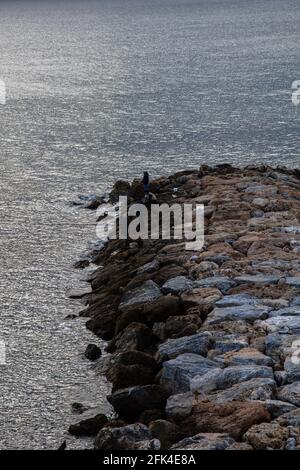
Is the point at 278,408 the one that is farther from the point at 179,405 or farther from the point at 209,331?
the point at 209,331

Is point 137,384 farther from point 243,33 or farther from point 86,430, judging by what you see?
point 243,33

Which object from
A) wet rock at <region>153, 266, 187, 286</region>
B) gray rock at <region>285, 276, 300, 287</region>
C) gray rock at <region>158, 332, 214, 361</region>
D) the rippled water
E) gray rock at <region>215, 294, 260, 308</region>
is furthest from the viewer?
wet rock at <region>153, 266, 187, 286</region>

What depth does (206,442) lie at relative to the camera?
15.7m

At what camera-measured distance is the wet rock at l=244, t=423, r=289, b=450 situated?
15352 mm

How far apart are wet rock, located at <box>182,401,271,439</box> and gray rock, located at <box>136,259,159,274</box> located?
302 inches

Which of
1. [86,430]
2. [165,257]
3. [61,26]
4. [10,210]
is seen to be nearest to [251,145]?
[10,210]

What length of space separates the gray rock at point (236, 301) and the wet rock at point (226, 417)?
13.9 ft

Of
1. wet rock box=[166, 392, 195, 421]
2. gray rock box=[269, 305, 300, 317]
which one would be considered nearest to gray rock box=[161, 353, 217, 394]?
wet rock box=[166, 392, 195, 421]

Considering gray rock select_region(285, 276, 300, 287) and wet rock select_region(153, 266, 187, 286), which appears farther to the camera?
wet rock select_region(153, 266, 187, 286)

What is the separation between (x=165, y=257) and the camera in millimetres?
25156

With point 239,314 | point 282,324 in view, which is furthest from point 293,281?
point 282,324

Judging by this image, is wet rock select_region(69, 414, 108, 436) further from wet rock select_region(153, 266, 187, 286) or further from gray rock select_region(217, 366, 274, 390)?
wet rock select_region(153, 266, 187, 286)

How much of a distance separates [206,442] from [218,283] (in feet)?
22.9

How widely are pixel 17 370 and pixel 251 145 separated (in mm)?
26449
